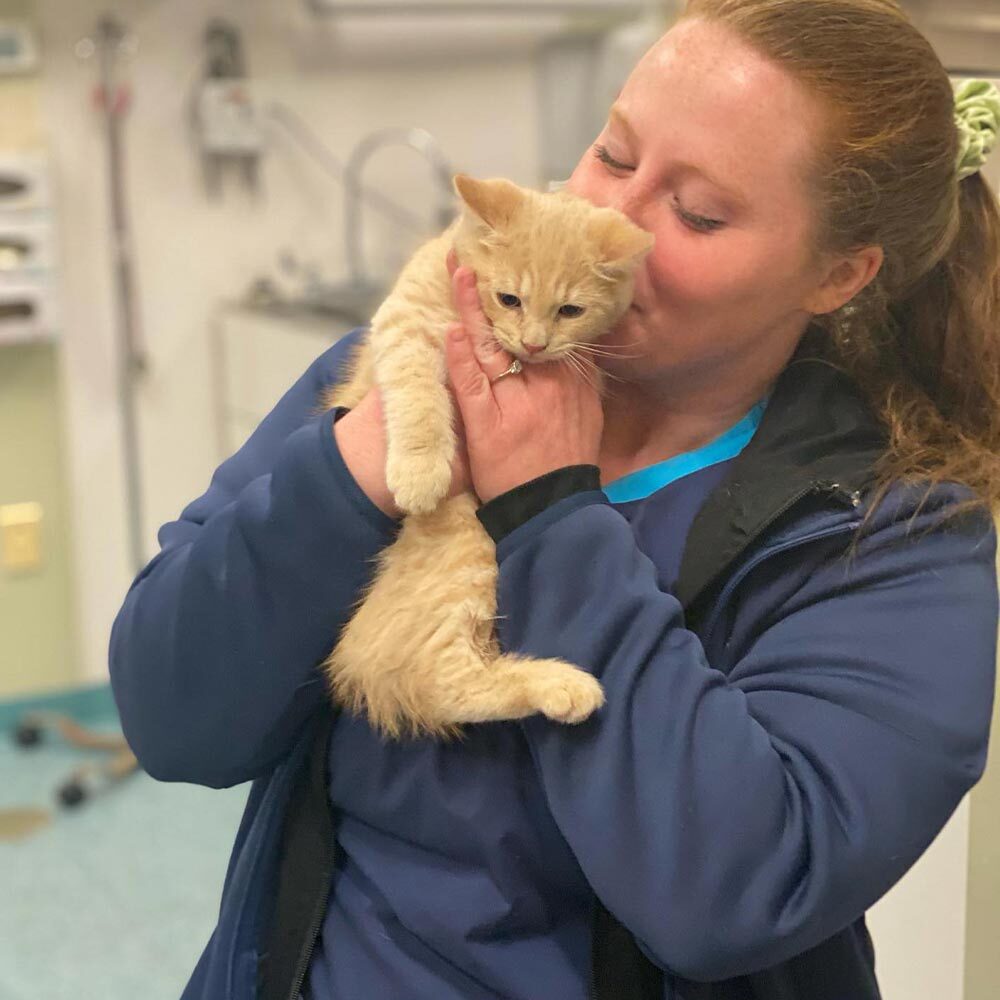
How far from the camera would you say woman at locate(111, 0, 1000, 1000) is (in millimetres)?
874

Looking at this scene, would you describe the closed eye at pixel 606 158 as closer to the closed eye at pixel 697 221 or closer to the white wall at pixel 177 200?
the closed eye at pixel 697 221

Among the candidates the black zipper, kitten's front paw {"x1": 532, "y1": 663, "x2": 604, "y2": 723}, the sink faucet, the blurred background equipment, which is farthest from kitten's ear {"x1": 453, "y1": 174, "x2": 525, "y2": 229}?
the sink faucet

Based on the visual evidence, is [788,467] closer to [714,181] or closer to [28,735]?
[714,181]

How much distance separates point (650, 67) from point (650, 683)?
52 centimetres

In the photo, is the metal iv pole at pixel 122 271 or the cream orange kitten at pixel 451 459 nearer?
the cream orange kitten at pixel 451 459

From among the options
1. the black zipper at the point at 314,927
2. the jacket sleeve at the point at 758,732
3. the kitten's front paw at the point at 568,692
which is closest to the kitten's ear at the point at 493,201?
the jacket sleeve at the point at 758,732

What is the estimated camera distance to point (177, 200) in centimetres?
319

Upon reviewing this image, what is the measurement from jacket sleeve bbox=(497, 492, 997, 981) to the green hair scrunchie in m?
0.35

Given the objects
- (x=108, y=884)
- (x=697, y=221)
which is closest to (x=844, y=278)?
(x=697, y=221)

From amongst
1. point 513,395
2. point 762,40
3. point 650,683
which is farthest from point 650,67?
point 650,683

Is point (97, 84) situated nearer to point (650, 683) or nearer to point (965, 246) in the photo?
point (965, 246)

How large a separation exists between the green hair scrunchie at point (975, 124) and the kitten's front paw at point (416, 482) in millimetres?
A: 544

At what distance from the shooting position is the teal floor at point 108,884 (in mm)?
2318

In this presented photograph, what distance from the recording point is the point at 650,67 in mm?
1023
